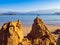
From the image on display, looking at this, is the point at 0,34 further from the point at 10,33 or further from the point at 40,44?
the point at 40,44

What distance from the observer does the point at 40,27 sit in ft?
52.0

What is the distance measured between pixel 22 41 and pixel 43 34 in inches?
127

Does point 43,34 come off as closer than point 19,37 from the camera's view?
No

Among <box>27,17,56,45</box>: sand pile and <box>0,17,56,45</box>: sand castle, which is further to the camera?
<box>27,17,56,45</box>: sand pile

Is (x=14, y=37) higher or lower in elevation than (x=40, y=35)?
higher

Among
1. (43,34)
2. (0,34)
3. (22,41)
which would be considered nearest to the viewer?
(22,41)

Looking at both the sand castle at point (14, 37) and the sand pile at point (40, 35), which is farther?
the sand pile at point (40, 35)

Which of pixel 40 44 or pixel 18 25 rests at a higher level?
pixel 18 25

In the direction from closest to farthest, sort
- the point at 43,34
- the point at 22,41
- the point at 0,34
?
1. the point at 22,41
2. the point at 0,34
3. the point at 43,34

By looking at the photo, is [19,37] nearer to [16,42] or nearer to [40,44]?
[16,42]

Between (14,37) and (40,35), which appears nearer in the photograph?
(14,37)

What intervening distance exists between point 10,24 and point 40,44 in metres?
2.24

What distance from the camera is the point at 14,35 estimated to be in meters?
12.6

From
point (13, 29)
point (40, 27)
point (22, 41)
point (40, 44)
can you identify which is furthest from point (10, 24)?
point (40, 27)
